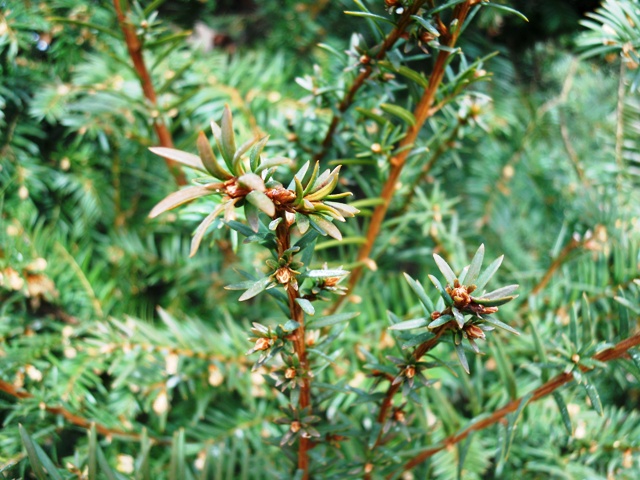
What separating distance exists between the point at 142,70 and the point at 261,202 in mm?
255

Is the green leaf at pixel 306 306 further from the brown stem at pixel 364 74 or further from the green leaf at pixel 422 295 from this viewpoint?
the brown stem at pixel 364 74

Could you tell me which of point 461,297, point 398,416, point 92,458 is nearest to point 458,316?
point 461,297

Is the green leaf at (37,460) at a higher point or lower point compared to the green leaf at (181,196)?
lower

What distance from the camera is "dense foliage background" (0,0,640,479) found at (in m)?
0.34

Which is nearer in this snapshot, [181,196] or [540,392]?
[181,196]

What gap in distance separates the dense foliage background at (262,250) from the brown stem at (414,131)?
0.03 ft

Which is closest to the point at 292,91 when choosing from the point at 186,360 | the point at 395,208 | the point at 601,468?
the point at 395,208

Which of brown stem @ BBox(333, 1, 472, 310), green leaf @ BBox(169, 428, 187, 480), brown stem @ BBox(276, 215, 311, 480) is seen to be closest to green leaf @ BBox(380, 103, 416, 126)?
brown stem @ BBox(333, 1, 472, 310)

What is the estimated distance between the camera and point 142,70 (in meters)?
0.37

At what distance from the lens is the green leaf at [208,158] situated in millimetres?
173

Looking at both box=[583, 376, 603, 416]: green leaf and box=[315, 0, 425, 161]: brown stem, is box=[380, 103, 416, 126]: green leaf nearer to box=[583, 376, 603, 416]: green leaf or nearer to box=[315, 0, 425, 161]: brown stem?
box=[315, 0, 425, 161]: brown stem

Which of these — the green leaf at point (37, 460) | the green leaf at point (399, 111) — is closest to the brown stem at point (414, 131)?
the green leaf at point (399, 111)

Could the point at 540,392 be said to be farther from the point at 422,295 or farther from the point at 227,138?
the point at 227,138

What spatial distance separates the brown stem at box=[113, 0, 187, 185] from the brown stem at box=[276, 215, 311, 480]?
22 centimetres
